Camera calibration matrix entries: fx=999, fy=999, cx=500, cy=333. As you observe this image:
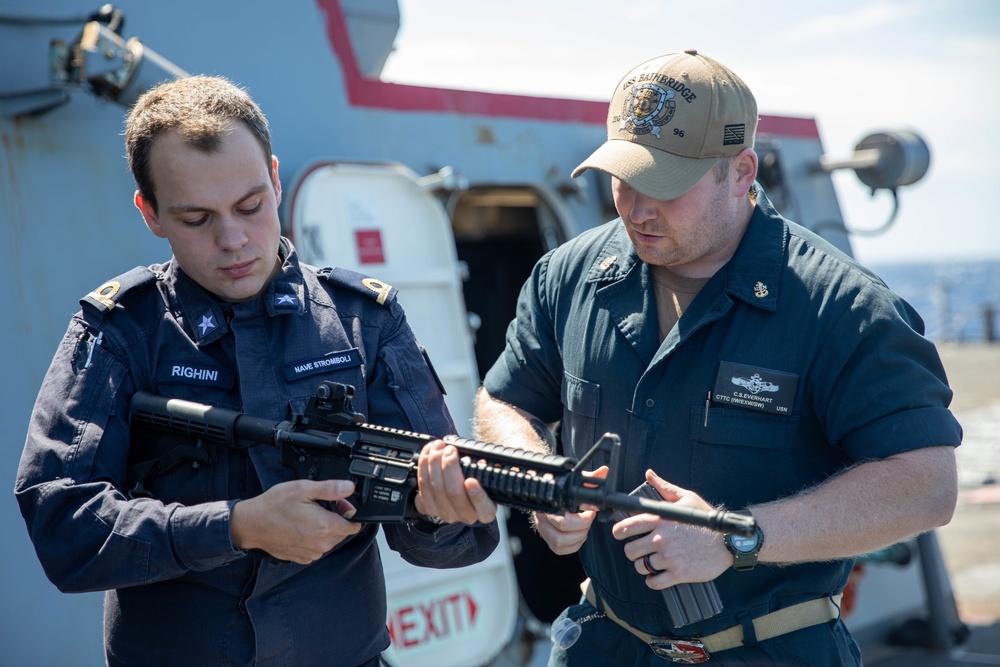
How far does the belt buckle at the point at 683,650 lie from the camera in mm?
1894

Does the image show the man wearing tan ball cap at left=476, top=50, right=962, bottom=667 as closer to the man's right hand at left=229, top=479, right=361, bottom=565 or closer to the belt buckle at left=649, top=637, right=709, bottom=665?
the belt buckle at left=649, top=637, right=709, bottom=665

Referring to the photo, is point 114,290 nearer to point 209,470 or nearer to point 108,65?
point 209,470

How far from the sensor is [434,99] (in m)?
3.50

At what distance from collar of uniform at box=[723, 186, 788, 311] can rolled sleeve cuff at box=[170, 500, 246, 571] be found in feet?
3.29

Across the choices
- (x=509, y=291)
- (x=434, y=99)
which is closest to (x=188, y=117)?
(x=434, y=99)

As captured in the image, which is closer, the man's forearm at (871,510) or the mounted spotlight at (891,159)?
the man's forearm at (871,510)

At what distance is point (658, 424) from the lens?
1.93m

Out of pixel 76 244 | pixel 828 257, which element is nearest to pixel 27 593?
pixel 76 244

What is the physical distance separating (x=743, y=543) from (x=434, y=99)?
226cm

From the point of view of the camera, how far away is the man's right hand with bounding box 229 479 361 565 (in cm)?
150

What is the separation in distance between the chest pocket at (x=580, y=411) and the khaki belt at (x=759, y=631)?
411 mm

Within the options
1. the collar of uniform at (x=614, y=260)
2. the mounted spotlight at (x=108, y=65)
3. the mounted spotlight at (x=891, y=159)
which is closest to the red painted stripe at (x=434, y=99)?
the mounted spotlight at (x=108, y=65)

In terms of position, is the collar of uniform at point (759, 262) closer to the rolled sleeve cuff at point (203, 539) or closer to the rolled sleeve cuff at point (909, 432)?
the rolled sleeve cuff at point (909, 432)

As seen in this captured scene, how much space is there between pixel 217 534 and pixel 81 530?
209 millimetres
